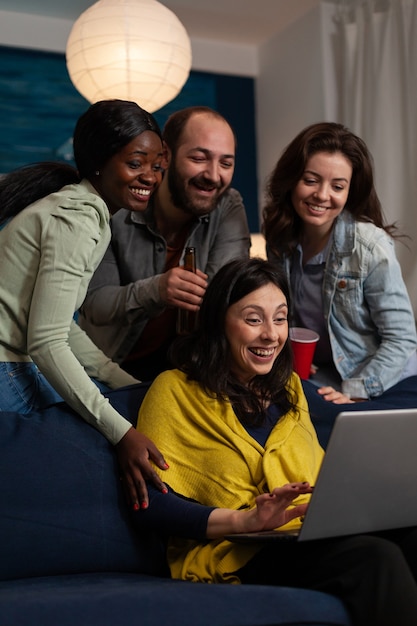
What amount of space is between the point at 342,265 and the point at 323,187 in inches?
9.9

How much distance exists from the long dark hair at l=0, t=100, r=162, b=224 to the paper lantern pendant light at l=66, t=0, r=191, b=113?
92 cm

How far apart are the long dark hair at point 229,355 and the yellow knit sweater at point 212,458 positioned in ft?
0.12

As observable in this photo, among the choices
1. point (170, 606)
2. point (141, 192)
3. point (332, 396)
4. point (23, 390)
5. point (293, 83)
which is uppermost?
point (293, 83)

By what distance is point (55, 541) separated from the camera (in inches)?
68.5

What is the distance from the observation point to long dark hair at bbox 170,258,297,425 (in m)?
1.88

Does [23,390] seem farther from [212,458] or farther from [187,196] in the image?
[187,196]

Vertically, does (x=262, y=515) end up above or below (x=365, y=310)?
below

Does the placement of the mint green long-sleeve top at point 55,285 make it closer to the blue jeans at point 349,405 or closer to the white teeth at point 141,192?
the white teeth at point 141,192

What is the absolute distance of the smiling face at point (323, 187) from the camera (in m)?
2.46

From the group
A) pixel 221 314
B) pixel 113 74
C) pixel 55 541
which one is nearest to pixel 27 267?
pixel 221 314

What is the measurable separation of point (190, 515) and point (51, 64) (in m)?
3.65

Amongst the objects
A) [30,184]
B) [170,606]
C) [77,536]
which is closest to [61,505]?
[77,536]

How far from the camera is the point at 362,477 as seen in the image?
1439 millimetres

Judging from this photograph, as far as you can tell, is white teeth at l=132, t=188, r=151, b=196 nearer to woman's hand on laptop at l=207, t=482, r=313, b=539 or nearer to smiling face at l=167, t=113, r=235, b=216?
smiling face at l=167, t=113, r=235, b=216
